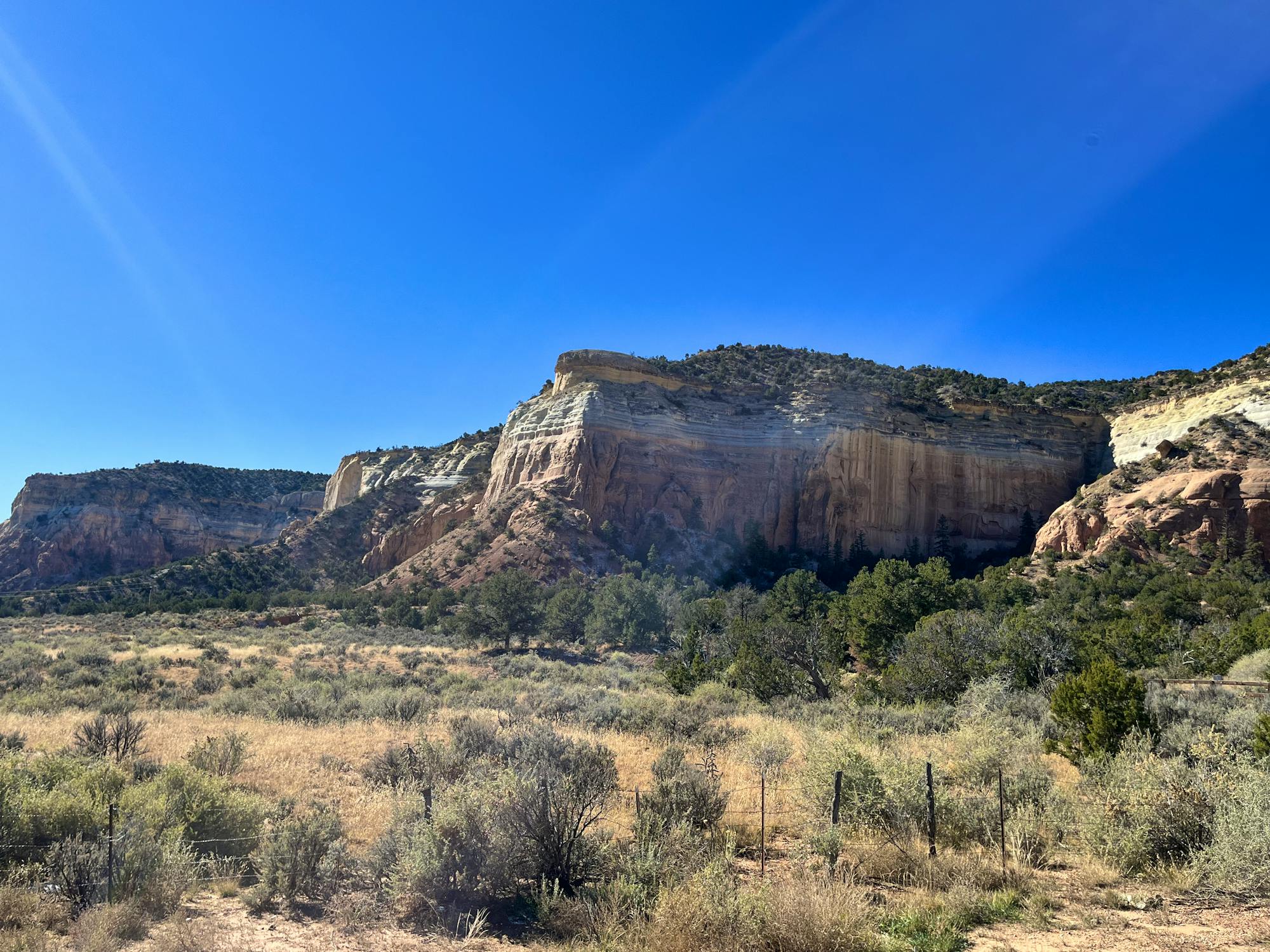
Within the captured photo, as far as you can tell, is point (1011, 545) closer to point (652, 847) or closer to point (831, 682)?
point (831, 682)

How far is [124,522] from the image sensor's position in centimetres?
8562

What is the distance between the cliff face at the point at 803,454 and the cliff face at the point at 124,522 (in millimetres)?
45621

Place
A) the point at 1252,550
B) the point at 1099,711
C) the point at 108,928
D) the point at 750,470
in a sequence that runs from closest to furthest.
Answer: the point at 108,928 < the point at 1099,711 < the point at 1252,550 < the point at 750,470

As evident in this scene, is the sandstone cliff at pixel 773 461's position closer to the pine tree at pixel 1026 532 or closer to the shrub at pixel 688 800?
the pine tree at pixel 1026 532

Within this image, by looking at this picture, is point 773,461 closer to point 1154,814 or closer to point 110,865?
point 1154,814

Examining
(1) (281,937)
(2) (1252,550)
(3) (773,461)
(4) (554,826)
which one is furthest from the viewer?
(3) (773,461)

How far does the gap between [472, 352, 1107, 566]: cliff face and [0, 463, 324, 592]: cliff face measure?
4562 cm

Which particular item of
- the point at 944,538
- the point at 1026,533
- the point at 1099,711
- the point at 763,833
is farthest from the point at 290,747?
the point at 1026,533

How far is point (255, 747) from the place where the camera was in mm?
11883

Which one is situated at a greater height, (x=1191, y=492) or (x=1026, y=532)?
(x=1191, y=492)

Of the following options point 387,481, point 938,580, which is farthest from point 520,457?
point 938,580

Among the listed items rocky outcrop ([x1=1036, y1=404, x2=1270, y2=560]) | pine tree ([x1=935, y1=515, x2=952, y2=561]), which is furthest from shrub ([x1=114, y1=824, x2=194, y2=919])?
pine tree ([x1=935, y1=515, x2=952, y2=561])

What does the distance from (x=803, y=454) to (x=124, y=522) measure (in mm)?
82802

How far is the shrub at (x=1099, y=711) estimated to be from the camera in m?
10.3
